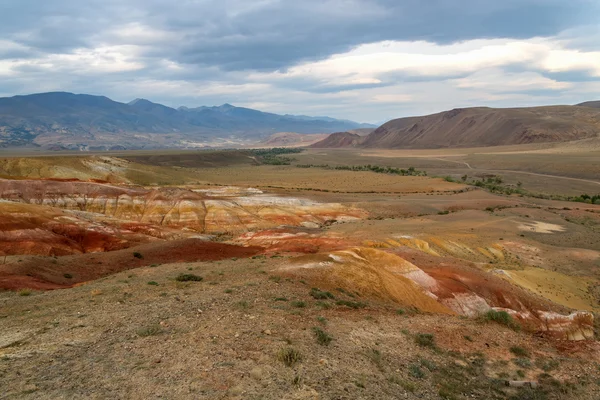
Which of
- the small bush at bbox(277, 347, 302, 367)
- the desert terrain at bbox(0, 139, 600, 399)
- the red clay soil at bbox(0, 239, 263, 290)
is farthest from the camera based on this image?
the red clay soil at bbox(0, 239, 263, 290)

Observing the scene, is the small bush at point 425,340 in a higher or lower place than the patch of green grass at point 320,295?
lower

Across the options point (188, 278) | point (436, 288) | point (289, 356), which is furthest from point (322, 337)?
point (436, 288)

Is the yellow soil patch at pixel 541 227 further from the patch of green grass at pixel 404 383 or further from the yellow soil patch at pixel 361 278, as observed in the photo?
the patch of green grass at pixel 404 383

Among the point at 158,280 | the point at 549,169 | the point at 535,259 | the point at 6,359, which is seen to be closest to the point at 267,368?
the point at 6,359

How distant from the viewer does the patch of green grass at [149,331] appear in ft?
37.1

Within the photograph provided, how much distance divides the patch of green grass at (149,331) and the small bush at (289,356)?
12.4 feet

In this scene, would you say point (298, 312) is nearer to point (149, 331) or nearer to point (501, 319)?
point (149, 331)

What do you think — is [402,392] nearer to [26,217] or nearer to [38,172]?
[26,217]

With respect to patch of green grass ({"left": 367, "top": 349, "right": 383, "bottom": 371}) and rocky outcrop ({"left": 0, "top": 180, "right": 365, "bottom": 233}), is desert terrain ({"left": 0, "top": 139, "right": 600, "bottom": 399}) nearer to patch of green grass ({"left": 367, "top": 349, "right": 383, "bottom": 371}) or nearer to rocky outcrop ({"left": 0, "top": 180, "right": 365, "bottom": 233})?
patch of green grass ({"left": 367, "top": 349, "right": 383, "bottom": 371})

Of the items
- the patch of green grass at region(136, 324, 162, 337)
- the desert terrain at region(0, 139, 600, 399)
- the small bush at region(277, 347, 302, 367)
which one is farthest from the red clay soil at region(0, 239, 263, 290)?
the small bush at region(277, 347, 302, 367)

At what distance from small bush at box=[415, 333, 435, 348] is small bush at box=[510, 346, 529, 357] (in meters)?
2.72

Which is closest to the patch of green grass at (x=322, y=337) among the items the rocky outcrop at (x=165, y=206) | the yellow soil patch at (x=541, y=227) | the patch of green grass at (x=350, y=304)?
the patch of green grass at (x=350, y=304)

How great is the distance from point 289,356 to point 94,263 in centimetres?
2089

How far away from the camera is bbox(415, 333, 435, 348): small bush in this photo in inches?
507
